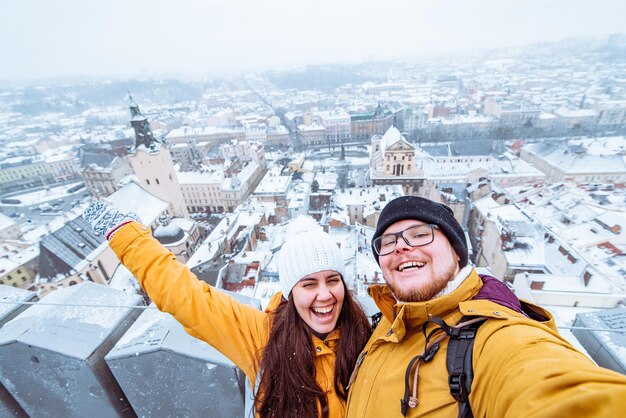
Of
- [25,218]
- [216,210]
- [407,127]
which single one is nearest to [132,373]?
[216,210]

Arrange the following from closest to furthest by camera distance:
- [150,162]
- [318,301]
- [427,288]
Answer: [427,288] → [318,301] → [150,162]

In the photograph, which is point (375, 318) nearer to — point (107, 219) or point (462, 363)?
point (462, 363)

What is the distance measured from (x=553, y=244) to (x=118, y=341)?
19781 mm

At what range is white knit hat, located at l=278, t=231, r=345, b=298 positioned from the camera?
2184 millimetres

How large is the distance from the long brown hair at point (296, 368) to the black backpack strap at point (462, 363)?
81 cm

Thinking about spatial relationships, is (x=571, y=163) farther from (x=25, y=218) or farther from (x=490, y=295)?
(x=25, y=218)

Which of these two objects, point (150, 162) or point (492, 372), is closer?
point (492, 372)

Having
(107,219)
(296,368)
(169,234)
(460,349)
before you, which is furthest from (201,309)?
(169,234)

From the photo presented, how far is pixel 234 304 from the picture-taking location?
2.09 m

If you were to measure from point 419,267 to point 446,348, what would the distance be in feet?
1.68

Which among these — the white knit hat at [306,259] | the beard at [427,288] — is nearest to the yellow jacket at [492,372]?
the beard at [427,288]

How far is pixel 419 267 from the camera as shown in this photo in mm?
1716

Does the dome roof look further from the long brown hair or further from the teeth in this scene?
the teeth

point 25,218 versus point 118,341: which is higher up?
point 118,341
